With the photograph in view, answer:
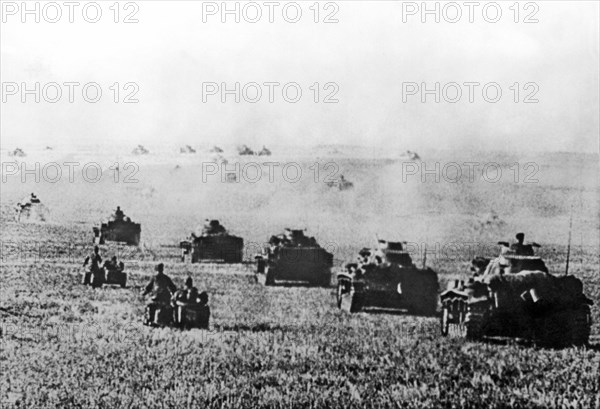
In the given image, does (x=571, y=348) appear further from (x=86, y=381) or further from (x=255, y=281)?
(x=86, y=381)

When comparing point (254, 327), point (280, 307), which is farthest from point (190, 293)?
point (280, 307)

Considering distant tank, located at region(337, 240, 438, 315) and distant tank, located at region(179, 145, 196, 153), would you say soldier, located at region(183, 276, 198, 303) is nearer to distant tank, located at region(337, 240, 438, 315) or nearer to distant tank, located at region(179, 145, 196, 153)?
distant tank, located at region(179, 145, 196, 153)

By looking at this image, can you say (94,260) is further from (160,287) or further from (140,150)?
(140,150)

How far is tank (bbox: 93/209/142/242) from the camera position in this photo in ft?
37.1

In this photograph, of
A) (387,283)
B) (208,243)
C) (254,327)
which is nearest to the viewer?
(254,327)

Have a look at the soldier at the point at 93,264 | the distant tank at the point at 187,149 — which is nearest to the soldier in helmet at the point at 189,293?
the soldier at the point at 93,264

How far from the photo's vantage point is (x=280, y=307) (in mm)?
11320

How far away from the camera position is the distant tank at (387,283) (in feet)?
38.9

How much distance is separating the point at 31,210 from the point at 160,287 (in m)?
1.61

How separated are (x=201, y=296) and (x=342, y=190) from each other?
187 centimetres

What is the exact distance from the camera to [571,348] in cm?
1057

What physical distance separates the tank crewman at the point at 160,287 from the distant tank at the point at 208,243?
64 cm

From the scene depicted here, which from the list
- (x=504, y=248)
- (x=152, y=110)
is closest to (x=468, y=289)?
(x=504, y=248)

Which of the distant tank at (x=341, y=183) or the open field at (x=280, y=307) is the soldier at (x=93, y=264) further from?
the distant tank at (x=341, y=183)
